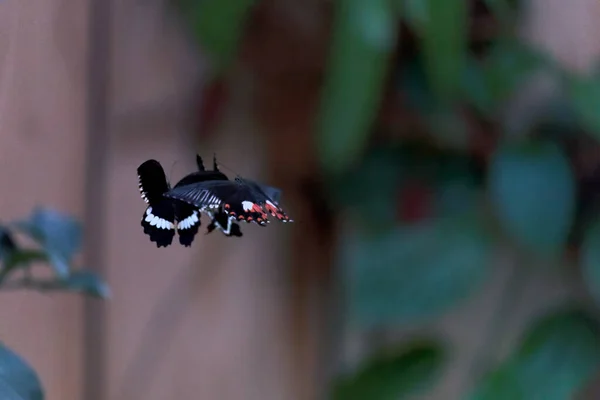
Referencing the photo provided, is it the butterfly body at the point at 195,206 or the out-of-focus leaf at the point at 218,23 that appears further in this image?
the out-of-focus leaf at the point at 218,23

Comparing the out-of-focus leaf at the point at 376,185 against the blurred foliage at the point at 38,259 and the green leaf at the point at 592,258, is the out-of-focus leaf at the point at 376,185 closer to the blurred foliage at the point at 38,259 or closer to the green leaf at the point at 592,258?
the green leaf at the point at 592,258

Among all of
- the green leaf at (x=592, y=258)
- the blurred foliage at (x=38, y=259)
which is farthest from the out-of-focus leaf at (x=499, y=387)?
the blurred foliage at (x=38, y=259)

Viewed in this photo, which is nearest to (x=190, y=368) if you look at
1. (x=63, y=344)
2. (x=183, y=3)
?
(x=63, y=344)

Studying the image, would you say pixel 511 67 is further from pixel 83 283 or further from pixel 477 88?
pixel 83 283

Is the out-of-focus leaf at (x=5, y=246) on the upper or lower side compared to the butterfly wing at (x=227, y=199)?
upper

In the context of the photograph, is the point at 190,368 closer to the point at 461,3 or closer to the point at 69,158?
the point at 69,158

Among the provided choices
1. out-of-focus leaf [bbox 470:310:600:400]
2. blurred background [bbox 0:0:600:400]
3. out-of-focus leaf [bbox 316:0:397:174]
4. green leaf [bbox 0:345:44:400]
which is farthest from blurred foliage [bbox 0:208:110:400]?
out-of-focus leaf [bbox 470:310:600:400]
